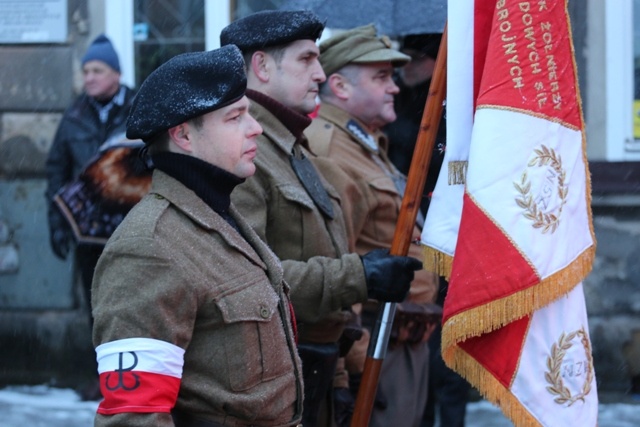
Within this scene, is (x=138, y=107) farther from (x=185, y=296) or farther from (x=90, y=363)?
(x=90, y=363)

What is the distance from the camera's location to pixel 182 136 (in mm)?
2729

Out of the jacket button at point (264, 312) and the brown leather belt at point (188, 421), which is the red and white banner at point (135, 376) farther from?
the jacket button at point (264, 312)

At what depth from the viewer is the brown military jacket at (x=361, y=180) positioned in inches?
170

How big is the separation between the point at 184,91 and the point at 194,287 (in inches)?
17.9

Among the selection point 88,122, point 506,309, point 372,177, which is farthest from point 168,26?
point 506,309

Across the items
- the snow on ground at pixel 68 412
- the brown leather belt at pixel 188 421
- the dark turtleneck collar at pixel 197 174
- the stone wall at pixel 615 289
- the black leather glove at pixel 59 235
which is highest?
the dark turtleneck collar at pixel 197 174

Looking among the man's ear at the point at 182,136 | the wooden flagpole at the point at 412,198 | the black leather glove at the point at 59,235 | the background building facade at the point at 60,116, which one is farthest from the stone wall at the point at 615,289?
the man's ear at the point at 182,136

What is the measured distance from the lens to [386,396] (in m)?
4.55

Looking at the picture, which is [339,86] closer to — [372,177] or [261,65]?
[372,177]

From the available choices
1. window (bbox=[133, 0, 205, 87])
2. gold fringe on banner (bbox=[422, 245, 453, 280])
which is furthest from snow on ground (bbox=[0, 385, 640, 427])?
gold fringe on banner (bbox=[422, 245, 453, 280])

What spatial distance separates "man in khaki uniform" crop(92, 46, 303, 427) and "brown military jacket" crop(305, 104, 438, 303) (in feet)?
4.71

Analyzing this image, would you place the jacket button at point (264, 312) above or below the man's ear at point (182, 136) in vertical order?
below

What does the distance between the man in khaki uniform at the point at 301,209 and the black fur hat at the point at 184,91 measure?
855mm

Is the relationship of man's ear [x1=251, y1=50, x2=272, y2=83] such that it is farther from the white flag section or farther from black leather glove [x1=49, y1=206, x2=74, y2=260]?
black leather glove [x1=49, y1=206, x2=74, y2=260]
